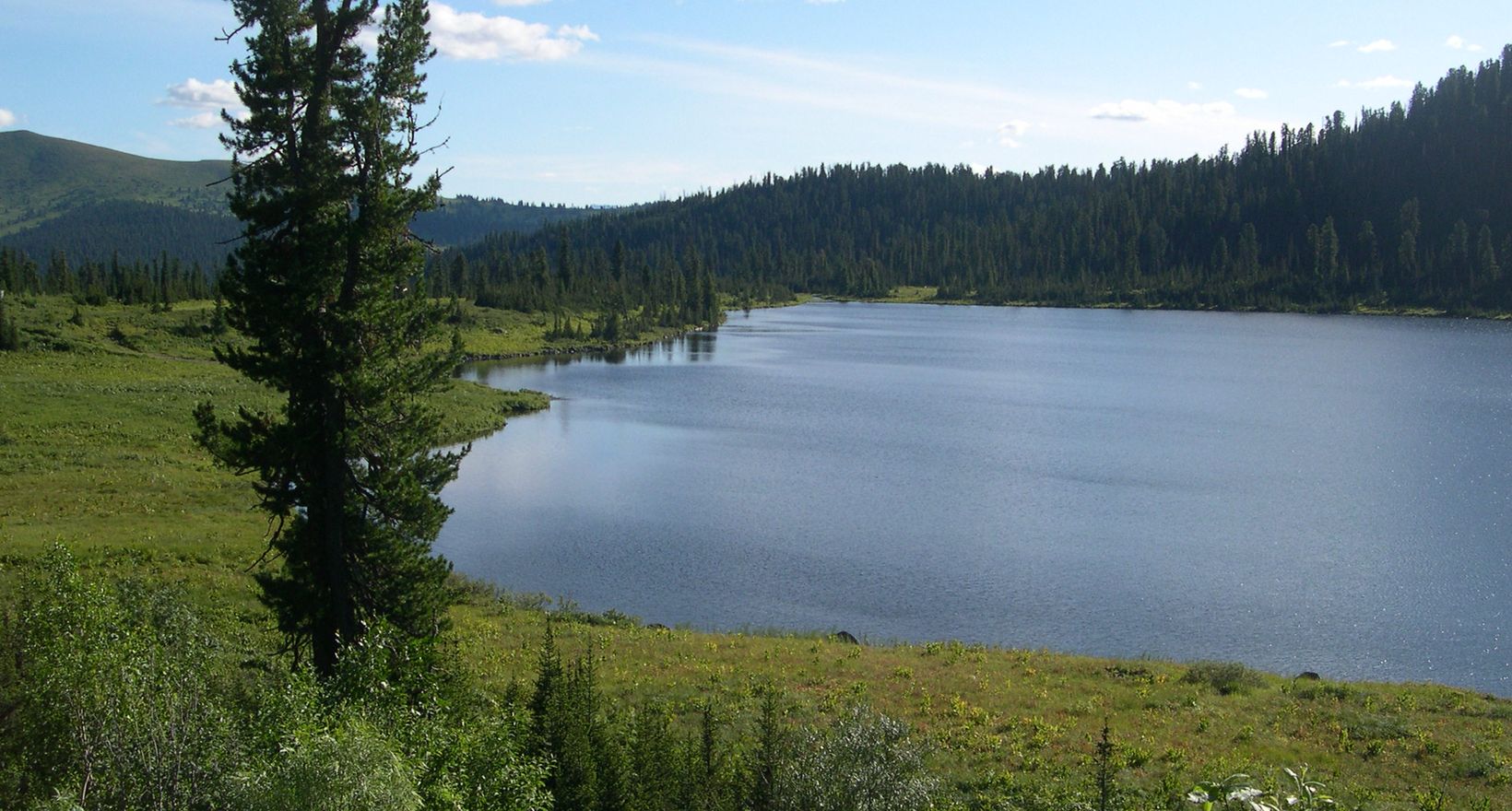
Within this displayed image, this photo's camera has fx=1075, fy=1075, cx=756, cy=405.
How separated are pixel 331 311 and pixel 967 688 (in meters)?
16.3

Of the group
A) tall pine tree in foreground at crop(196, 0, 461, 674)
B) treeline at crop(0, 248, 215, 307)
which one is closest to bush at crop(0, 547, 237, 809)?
tall pine tree in foreground at crop(196, 0, 461, 674)

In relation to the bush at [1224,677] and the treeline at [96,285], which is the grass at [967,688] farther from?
the treeline at [96,285]

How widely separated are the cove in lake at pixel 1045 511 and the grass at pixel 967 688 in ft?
16.3

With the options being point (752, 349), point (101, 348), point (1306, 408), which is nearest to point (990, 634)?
point (1306, 408)

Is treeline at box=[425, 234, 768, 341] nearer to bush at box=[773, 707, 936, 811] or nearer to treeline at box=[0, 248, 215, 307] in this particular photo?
treeline at box=[0, 248, 215, 307]

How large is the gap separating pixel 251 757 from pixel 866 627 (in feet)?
76.6

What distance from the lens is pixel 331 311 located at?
64.8ft

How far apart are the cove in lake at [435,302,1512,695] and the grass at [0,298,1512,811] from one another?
196 inches

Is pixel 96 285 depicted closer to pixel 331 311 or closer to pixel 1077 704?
pixel 331 311

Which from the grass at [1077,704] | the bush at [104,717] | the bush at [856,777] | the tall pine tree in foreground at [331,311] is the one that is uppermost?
the tall pine tree in foreground at [331,311]

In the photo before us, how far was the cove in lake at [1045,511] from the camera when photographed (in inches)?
1352

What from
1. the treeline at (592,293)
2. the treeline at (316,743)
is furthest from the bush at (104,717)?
Answer: the treeline at (592,293)

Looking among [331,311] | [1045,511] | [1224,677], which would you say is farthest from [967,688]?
[1045,511]

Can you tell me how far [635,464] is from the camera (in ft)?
196
